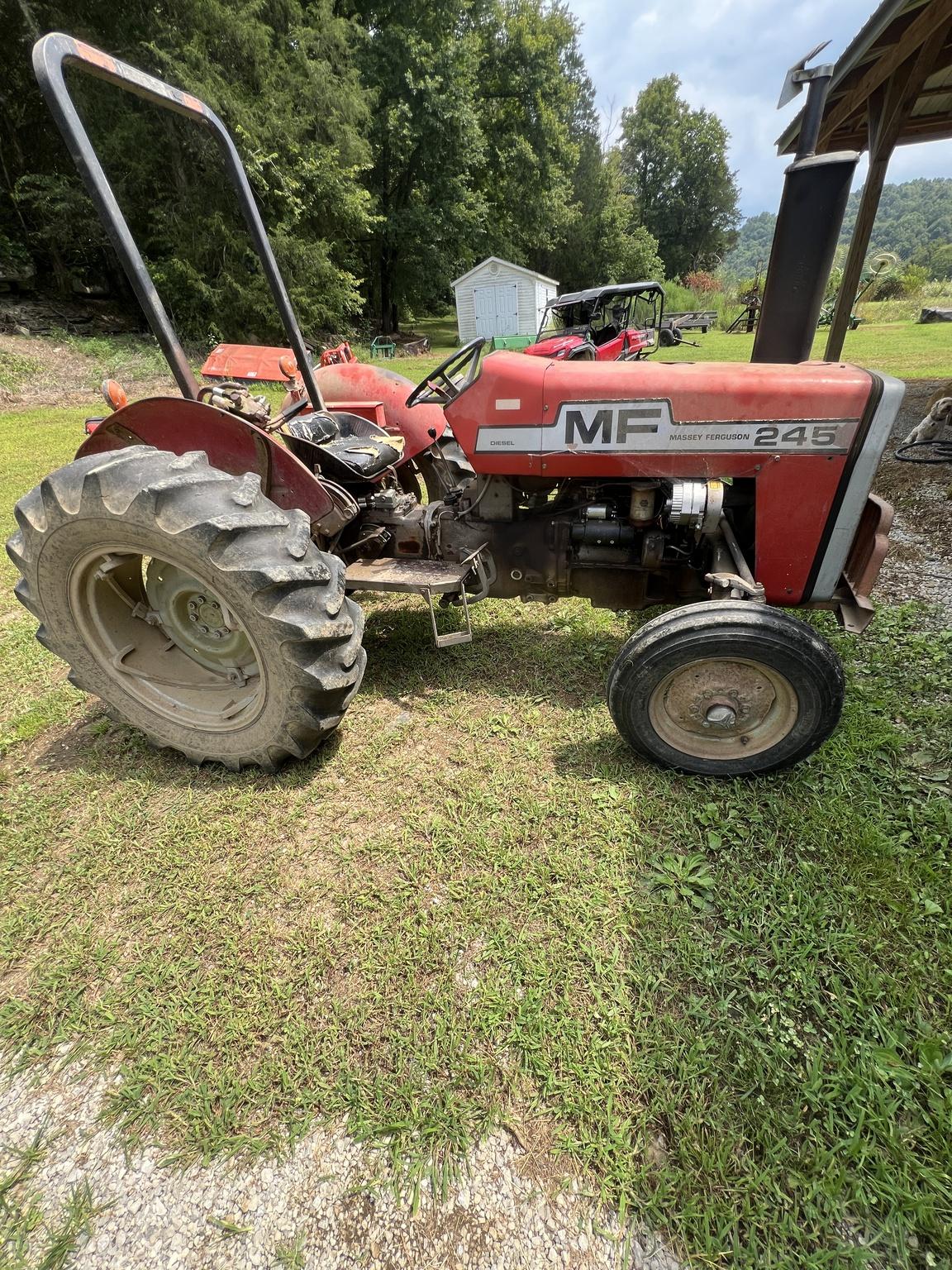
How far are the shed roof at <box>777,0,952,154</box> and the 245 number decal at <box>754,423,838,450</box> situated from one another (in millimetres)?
2305

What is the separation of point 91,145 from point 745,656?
263 cm

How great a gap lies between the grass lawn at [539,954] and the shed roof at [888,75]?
3.58m

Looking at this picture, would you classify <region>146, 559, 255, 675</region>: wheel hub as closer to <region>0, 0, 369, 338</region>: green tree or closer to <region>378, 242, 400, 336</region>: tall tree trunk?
<region>0, 0, 369, 338</region>: green tree

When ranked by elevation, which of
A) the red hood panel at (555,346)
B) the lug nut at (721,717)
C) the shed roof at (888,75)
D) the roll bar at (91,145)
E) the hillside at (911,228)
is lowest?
the hillside at (911,228)

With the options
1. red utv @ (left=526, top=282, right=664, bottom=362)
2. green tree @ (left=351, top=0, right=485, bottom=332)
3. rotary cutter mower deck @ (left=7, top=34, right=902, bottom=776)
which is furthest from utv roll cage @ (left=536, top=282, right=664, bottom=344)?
rotary cutter mower deck @ (left=7, top=34, right=902, bottom=776)

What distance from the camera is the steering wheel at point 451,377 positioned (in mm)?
2324

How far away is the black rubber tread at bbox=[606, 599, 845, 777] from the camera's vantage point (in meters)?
1.86

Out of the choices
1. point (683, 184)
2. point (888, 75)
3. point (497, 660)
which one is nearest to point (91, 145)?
point (497, 660)

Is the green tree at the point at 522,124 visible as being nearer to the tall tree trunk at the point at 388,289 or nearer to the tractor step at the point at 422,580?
the tall tree trunk at the point at 388,289

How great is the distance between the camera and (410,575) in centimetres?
261

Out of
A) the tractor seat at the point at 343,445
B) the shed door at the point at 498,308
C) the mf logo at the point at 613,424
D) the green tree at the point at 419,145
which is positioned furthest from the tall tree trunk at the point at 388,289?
the mf logo at the point at 613,424

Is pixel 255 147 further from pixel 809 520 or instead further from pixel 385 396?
pixel 809 520

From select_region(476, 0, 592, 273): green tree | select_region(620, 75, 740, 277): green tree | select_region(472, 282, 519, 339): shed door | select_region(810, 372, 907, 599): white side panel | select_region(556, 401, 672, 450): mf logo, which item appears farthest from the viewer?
select_region(620, 75, 740, 277): green tree

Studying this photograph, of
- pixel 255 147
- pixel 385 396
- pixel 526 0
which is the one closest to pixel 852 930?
pixel 385 396
